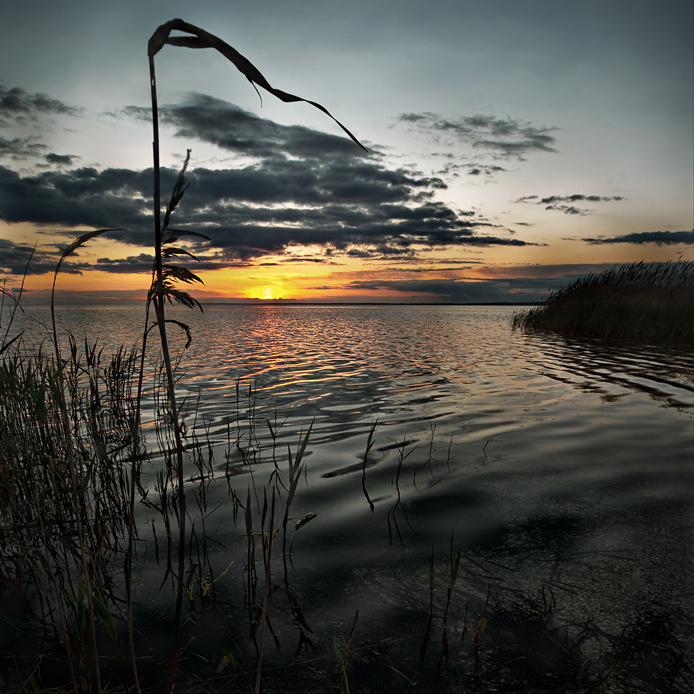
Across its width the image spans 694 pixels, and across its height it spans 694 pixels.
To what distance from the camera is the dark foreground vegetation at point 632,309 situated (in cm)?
1659

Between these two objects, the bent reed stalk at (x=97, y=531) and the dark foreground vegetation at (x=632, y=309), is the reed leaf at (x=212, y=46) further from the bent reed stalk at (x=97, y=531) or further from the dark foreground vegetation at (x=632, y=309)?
the dark foreground vegetation at (x=632, y=309)

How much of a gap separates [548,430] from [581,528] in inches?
115

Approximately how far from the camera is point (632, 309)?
17688mm

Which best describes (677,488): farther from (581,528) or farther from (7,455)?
(7,455)

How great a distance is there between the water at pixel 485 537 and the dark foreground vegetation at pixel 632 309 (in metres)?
10.5

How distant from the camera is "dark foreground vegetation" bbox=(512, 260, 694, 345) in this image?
16594 millimetres

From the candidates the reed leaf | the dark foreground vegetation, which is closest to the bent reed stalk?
the reed leaf

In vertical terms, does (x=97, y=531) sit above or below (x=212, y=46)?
below

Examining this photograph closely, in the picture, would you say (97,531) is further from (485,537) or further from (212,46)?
(212,46)

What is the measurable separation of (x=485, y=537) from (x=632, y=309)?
58.4ft

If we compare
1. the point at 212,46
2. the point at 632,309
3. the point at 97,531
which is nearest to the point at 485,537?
the point at 97,531

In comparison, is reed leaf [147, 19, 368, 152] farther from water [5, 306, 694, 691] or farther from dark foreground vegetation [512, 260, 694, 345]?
dark foreground vegetation [512, 260, 694, 345]

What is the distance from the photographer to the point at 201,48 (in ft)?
3.35

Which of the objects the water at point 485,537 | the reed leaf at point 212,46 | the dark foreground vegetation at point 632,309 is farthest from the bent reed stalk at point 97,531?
the dark foreground vegetation at point 632,309
